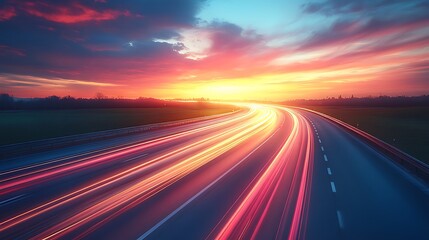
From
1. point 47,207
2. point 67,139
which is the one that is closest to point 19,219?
point 47,207

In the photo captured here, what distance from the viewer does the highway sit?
9.59 m

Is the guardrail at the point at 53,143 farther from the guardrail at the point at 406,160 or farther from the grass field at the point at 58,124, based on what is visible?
the guardrail at the point at 406,160

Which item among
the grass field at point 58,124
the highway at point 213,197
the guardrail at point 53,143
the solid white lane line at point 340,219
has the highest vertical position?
the solid white lane line at point 340,219

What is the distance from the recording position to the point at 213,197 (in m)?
12.7

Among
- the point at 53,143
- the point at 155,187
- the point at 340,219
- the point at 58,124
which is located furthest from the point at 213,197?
the point at 58,124

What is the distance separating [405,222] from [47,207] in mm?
11931

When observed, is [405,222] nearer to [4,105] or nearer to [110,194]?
[110,194]

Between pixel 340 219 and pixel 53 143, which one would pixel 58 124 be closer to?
pixel 53 143

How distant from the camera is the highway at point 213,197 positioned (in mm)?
9586

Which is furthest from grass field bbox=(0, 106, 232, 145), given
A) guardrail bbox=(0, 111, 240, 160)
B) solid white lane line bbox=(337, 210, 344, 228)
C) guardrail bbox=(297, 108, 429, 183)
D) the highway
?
guardrail bbox=(297, 108, 429, 183)

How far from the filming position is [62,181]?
16094 mm

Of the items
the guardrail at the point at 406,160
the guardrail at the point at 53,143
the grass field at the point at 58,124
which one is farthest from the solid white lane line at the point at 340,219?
the grass field at the point at 58,124

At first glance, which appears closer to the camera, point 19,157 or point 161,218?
point 161,218

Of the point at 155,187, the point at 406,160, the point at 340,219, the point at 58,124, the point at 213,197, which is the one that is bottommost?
the point at 58,124
